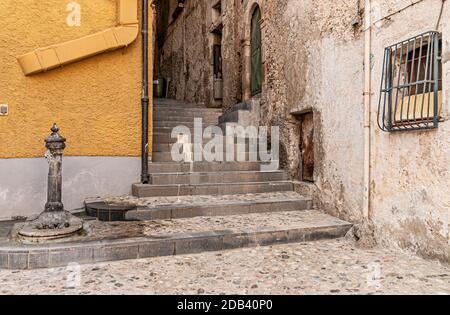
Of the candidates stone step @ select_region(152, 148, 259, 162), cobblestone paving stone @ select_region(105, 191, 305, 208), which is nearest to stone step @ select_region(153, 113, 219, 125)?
stone step @ select_region(152, 148, 259, 162)

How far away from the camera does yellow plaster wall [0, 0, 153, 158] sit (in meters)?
4.82

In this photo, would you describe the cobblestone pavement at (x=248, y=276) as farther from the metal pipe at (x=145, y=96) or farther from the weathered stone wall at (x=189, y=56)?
the weathered stone wall at (x=189, y=56)

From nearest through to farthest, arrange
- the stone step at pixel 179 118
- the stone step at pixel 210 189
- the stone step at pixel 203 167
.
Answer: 1. the stone step at pixel 210 189
2. the stone step at pixel 203 167
3. the stone step at pixel 179 118

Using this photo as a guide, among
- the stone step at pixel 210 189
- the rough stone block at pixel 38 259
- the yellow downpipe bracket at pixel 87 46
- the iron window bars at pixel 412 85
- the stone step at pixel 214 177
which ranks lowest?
the rough stone block at pixel 38 259

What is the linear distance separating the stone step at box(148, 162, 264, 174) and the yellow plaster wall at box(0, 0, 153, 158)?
1.47ft

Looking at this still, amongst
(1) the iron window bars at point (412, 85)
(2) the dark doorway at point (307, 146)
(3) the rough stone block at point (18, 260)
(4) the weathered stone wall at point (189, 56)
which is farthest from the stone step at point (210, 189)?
(4) the weathered stone wall at point (189, 56)

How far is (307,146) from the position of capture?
6.22m

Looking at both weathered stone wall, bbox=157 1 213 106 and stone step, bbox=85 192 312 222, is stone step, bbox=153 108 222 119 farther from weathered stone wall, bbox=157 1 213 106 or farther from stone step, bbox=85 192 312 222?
stone step, bbox=85 192 312 222

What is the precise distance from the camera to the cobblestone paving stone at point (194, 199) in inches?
199

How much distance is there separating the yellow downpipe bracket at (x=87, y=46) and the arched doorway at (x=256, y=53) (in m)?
3.89

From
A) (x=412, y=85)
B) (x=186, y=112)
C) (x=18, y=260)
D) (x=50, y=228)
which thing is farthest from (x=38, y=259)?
(x=186, y=112)

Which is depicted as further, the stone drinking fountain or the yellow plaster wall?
the yellow plaster wall
